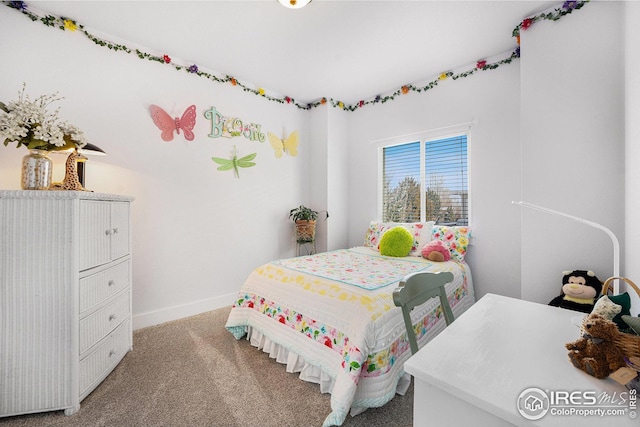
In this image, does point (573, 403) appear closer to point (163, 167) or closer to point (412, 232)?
point (412, 232)

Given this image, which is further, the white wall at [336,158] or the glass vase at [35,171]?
the white wall at [336,158]

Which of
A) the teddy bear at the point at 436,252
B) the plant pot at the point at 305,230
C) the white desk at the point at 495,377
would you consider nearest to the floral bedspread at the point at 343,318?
the teddy bear at the point at 436,252

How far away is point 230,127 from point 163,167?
90cm

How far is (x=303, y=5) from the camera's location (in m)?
1.98

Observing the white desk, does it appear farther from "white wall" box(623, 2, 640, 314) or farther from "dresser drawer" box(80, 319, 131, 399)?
"dresser drawer" box(80, 319, 131, 399)

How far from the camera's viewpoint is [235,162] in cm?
326

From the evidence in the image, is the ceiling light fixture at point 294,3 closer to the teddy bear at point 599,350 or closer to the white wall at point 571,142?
the white wall at point 571,142

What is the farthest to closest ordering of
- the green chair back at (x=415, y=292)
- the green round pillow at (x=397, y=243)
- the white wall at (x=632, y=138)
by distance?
the green round pillow at (x=397, y=243) → the white wall at (x=632, y=138) → the green chair back at (x=415, y=292)

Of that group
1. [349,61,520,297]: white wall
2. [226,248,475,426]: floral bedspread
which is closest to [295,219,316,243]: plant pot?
[226,248,475,426]: floral bedspread

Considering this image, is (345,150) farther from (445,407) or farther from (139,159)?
(445,407)

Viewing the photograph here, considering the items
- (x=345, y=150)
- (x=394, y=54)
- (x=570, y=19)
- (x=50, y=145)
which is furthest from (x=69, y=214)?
(x=570, y=19)

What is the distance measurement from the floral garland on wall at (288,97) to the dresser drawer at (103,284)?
78.1 inches

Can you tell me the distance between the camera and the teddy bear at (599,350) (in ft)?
2.04

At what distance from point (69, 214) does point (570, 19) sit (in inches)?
146
